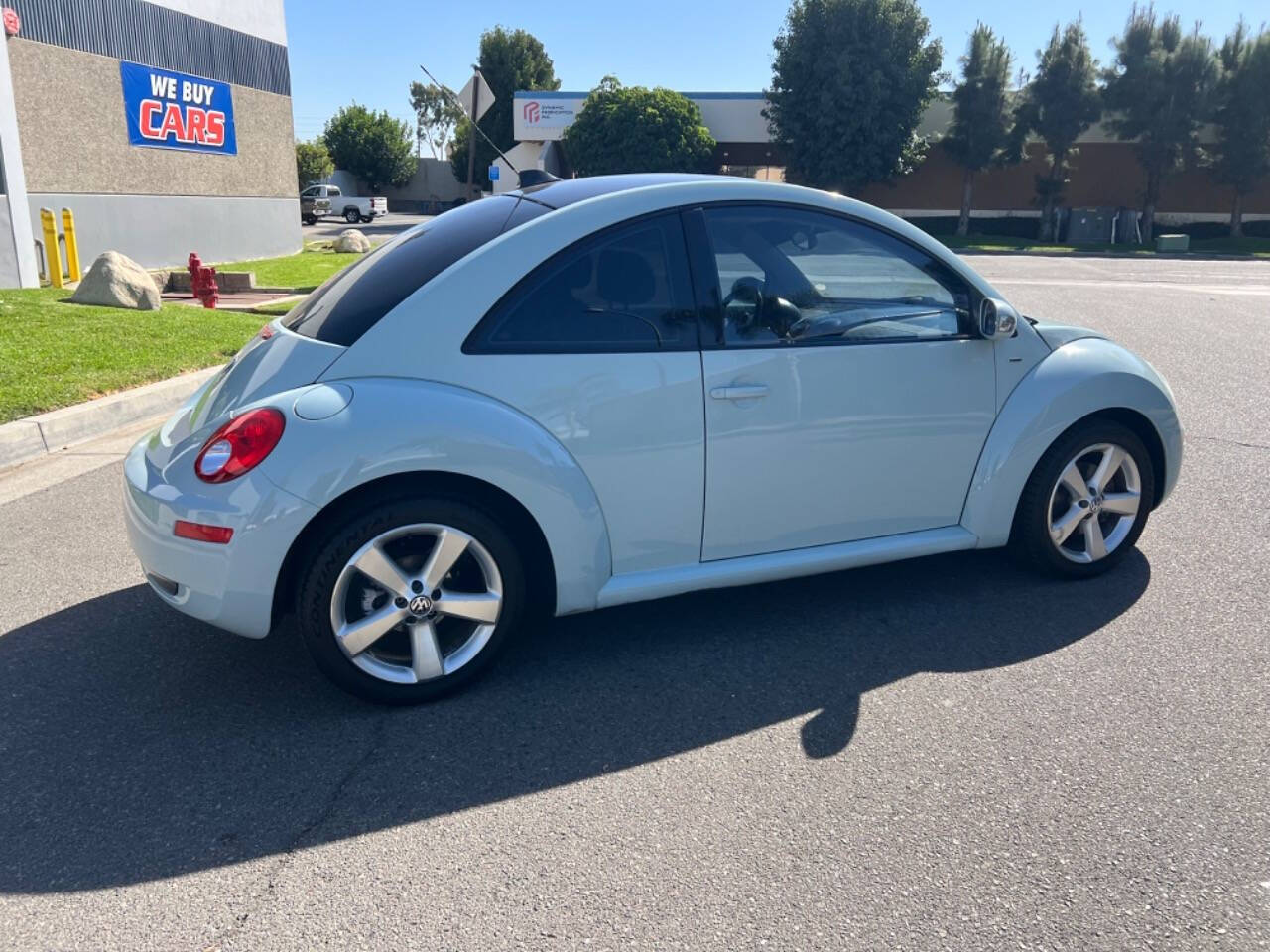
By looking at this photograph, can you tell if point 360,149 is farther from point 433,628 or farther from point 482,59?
point 433,628

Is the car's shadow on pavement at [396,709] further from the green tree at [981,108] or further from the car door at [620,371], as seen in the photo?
the green tree at [981,108]

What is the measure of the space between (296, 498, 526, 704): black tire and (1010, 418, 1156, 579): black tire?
7.02 ft

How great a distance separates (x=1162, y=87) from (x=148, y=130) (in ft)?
125

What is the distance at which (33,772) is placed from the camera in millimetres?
2980

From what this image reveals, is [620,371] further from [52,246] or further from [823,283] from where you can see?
[52,246]

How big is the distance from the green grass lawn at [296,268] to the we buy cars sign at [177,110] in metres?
2.55

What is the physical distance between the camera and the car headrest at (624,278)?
356cm

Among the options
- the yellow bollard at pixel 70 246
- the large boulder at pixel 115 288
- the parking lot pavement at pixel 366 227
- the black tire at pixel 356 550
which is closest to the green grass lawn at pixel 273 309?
the large boulder at pixel 115 288

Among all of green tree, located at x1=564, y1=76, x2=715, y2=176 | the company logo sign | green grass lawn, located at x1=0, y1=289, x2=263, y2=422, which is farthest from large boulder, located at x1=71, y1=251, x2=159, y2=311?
the company logo sign

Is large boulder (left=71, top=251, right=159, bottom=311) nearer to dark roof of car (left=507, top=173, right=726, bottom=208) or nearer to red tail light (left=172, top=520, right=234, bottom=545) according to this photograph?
dark roof of car (left=507, top=173, right=726, bottom=208)

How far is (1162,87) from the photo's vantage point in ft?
136

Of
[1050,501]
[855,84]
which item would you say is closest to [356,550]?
[1050,501]

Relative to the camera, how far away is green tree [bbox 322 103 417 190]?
66.1 metres

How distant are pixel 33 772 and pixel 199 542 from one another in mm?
783
